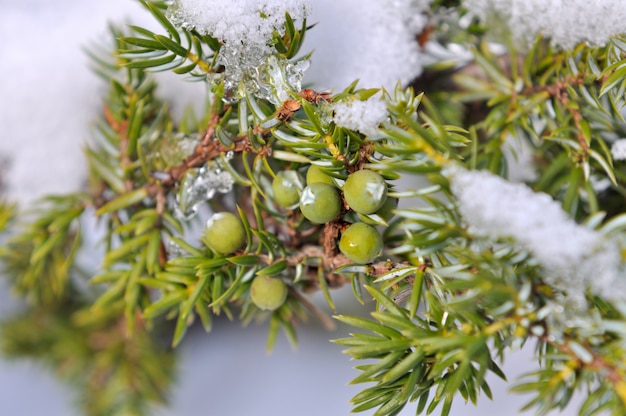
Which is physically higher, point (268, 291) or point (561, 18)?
point (561, 18)

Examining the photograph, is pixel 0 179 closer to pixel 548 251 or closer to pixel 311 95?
pixel 311 95

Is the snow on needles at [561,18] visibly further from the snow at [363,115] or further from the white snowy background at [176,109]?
the snow at [363,115]

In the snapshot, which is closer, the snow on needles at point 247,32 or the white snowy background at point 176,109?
the snow on needles at point 247,32

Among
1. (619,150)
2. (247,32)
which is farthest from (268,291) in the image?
(619,150)

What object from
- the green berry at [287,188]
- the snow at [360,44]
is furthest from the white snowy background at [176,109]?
the green berry at [287,188]

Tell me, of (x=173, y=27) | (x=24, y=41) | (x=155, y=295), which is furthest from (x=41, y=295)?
(x=173, y=27)

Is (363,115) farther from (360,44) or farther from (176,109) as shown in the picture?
(176,109)

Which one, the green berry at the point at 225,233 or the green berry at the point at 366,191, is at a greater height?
the green berry at the point at 366,191

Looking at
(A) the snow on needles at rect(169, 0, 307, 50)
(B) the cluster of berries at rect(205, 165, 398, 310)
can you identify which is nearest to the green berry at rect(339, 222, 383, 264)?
(B) the cluster of berries at rect(205, 165, 398, 310)
